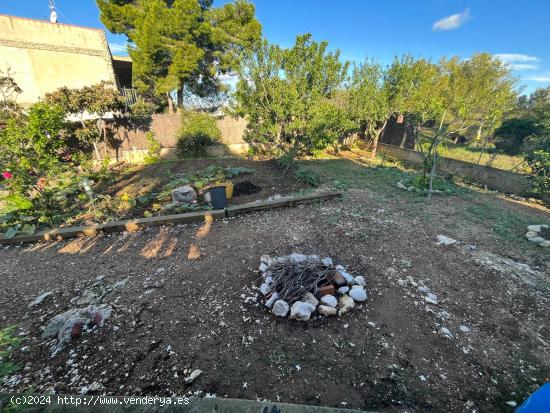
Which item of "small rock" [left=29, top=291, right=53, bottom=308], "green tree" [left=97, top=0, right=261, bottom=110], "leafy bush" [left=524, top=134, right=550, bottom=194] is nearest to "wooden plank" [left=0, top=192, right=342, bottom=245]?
"small rock" [left=29, top=291, right=53, bottom=308]

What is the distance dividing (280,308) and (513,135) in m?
14.5

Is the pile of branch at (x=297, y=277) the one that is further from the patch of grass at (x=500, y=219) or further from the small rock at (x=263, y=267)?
the patch of grass at (x=500, y=219)

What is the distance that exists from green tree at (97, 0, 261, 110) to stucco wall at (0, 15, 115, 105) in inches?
56.4

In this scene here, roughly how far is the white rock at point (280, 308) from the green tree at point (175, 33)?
11.2 m

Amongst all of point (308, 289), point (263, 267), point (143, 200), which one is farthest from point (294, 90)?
point (308, 289)

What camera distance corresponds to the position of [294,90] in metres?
6.14

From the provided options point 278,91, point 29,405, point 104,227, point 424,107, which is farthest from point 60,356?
point 424,107

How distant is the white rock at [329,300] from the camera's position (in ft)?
7.64

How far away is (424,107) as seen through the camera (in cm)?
614

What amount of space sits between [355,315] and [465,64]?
22.4 metres

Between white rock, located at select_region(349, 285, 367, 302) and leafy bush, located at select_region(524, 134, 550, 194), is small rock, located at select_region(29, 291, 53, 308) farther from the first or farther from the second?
leafy bush, located at select_region(524, 134, 550, 194)

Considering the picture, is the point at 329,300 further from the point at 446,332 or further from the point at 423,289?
the point at 423,289

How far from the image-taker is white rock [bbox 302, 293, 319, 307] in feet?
7.64

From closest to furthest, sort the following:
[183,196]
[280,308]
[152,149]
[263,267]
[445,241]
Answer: [280,308]
[263,267]
[445,241]
[183,196]
[152,149]
